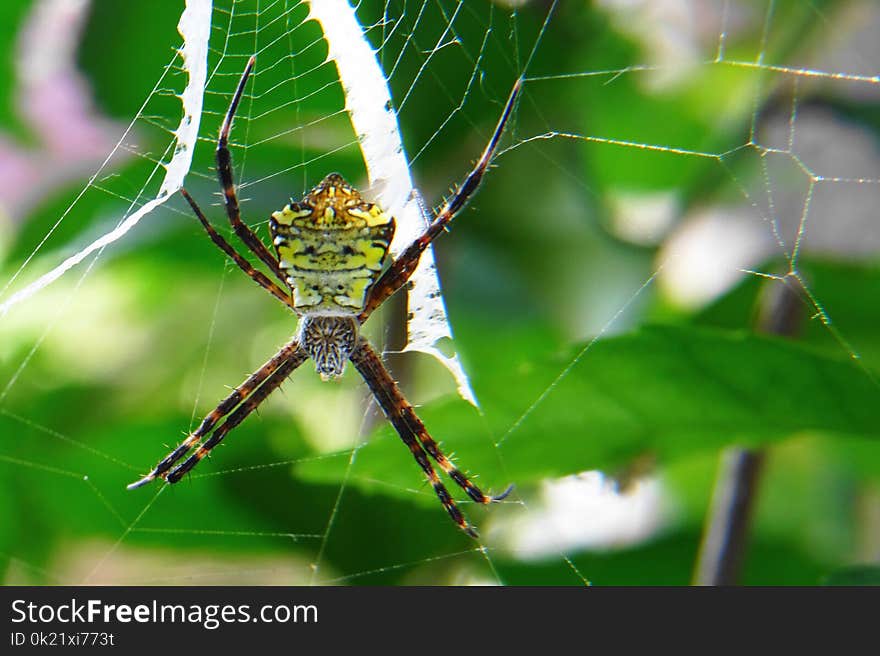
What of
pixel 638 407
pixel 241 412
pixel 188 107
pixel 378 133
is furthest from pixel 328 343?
pixel 638 407

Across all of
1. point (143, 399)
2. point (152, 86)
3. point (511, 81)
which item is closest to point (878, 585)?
point (511, 81)

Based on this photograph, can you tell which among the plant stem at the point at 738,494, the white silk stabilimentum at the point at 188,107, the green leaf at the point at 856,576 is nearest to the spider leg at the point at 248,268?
the white silk stabilimentum at the point at 188,107

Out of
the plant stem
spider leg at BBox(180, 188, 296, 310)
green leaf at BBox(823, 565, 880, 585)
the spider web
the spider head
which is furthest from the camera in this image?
the spider head

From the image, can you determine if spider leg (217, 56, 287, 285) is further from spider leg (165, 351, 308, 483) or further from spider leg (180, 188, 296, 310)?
spider leg (165, 351, 308, 483)

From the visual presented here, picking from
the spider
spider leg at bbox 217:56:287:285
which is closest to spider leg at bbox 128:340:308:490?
the spider

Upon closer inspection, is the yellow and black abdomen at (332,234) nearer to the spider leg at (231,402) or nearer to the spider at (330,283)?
the spider at (330,283)

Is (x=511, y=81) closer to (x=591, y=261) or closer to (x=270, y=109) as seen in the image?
(x=270, y=109)
